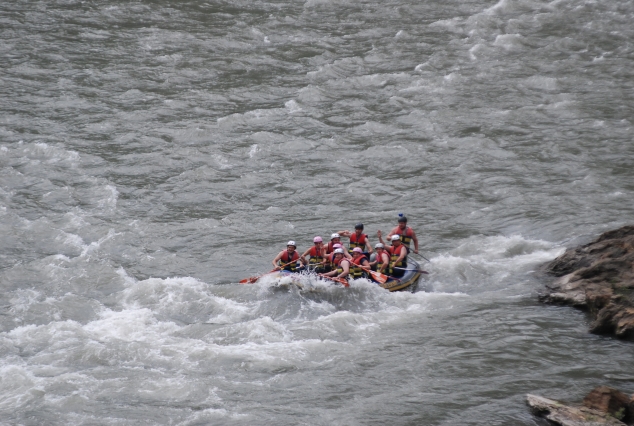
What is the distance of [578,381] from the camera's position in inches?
480

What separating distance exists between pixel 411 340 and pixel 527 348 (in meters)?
1.86

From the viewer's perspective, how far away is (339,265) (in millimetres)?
16531

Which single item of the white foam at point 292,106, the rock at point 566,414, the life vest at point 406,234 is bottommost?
the rock at point 566,414

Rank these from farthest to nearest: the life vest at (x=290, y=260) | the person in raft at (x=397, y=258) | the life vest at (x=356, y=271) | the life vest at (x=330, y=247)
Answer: the life vest at (x=330, y=247) → the person in raft at (x=397, y=258) → the life vest at (x=290, y=260) → the life vest at (x=356, y=271)

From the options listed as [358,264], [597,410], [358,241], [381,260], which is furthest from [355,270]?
[597,410]

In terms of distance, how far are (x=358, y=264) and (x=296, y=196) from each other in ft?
13.3

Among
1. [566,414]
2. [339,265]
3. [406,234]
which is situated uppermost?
[406,234]

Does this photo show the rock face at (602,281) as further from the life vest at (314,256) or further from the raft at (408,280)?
the life vest at (314,256)

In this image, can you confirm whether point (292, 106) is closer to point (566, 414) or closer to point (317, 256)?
point (317, 256)

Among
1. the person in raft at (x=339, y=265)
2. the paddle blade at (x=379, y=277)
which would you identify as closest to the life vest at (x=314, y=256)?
the person in raft at (x=339, y=265)

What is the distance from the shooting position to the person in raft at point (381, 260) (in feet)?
55.1

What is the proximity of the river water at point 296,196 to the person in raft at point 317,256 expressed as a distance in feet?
2.72

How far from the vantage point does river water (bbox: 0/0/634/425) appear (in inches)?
498

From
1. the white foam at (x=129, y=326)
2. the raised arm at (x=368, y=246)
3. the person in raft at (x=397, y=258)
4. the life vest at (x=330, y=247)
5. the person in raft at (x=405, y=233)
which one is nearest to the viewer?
the white foam at (x=129, y=326)
